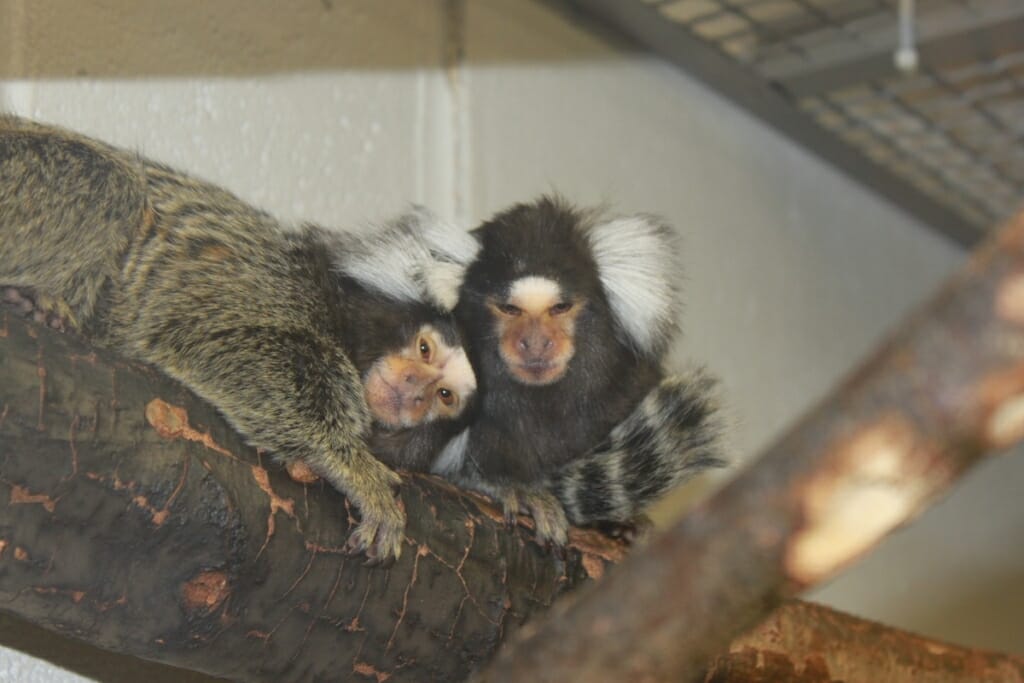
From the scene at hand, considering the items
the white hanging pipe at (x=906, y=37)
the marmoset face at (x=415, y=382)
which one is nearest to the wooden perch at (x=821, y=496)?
the marmoset face at (x=415, y=382)

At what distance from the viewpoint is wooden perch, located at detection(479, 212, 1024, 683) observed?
3.13ft

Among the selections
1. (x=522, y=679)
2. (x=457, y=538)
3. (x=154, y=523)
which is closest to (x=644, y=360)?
(x=457, y=538)

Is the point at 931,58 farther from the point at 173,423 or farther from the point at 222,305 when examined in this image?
the point at 173,423

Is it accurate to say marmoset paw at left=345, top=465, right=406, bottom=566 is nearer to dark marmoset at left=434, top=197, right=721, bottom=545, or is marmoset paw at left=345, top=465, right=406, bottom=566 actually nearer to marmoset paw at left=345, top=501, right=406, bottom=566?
marmoset paw at left=345, top=501, right=406, bottom=566

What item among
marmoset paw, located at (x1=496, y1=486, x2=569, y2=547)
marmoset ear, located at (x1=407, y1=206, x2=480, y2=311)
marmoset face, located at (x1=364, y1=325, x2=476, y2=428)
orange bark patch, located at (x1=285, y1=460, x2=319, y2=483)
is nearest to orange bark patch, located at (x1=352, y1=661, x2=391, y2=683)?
orange bark patch, located at (x1=285, y1=460, x2=319, y2=483)

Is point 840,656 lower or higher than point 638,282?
lower

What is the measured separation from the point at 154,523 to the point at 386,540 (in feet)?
1.39

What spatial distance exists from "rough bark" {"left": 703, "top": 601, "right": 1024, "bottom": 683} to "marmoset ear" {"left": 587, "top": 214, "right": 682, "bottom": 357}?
2.11 ft

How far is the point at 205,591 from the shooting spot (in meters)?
1.64

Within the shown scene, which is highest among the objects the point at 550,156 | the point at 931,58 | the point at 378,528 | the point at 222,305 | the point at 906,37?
the point at 931,58

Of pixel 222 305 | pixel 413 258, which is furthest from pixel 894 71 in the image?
pixel 222 305

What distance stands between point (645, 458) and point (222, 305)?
34.7 inches

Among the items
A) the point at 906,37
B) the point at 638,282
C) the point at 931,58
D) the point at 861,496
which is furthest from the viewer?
the point at 931,58

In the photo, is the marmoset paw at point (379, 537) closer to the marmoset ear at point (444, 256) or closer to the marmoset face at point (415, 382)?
the marmoset face at point (415, 382)
